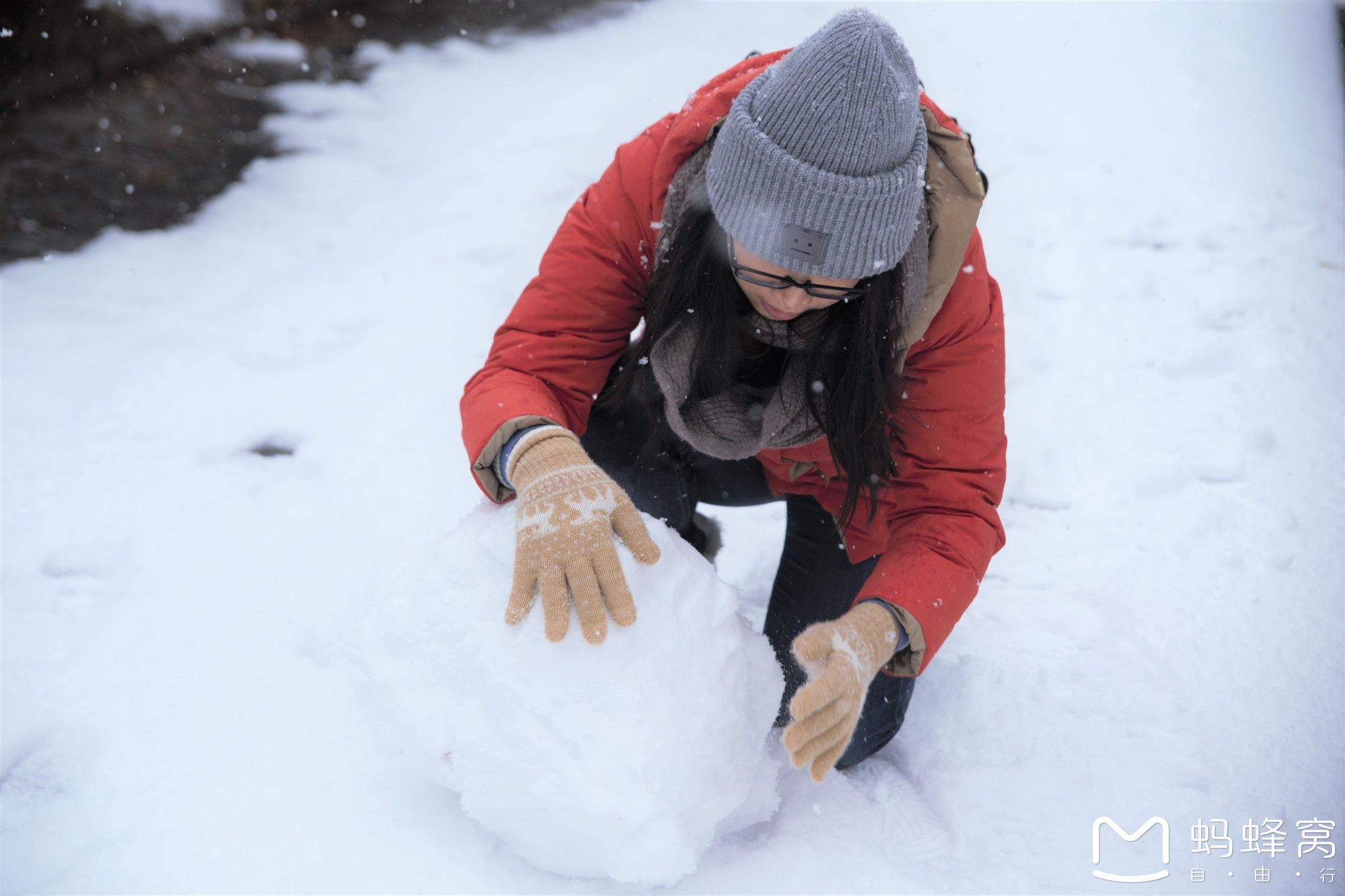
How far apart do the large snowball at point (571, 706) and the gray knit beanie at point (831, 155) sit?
507mm

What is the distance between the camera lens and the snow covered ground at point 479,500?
148 cm

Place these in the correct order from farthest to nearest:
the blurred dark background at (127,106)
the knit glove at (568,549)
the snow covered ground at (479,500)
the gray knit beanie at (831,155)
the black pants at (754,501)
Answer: the blurred dark background at (127,106) < the black pants at (754,501) < the snow covered ground at (479,500) < the knit glove at (568,549) < the gray knit beanie at (831,155)

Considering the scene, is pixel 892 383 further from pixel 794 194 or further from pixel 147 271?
pixel 147 271

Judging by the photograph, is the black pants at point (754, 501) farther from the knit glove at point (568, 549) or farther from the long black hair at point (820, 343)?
the knit glove at point (568, 549)

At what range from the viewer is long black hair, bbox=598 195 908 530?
1.24m

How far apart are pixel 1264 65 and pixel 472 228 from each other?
3.87 m

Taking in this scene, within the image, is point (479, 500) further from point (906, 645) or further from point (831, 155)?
point (831, 155)

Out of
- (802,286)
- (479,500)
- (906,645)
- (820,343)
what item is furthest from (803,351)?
(479,500)

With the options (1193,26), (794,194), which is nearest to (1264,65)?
(1193,26)

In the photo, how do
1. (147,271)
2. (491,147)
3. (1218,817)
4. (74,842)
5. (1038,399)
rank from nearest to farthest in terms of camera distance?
(74,842), (1218,817), (1038,399), (147,271), (491,147)

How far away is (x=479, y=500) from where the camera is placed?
214cm

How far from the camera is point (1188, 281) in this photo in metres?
2.90

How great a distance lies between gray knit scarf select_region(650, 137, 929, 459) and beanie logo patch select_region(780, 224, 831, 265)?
0.39 feet

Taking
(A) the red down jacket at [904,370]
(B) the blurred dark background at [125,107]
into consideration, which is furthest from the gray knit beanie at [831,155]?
(B) the blurred dark background at [125,107]
